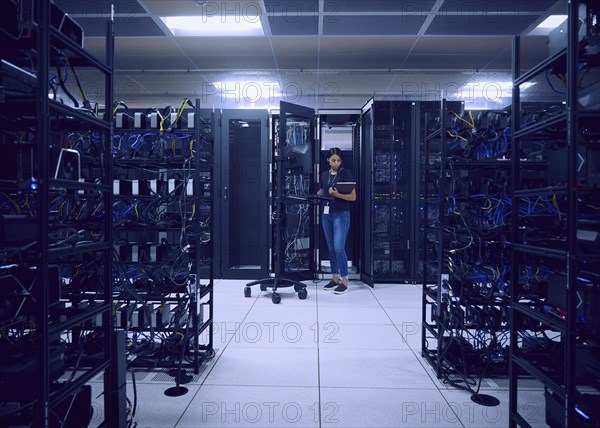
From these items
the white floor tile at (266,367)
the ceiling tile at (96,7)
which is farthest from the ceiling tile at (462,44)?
the white floor tile at (266,367)

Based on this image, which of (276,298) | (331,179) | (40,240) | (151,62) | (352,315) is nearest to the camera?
(40,240)

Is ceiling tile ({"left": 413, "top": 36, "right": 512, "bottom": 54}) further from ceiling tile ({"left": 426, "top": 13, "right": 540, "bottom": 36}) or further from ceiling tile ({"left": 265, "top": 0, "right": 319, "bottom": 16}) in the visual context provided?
ceiling tile ({"left": 265, "top": 0, "right": 319, "bottom": 16})

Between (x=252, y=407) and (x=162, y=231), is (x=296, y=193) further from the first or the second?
(x=252, y=407)

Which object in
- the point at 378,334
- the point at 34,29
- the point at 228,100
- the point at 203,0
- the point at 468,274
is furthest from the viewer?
the point at 228,100

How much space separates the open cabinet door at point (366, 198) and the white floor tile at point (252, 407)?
281 cm

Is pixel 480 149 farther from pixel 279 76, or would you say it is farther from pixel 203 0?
pixel 279 76

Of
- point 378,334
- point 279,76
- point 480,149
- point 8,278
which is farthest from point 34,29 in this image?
point 279,76

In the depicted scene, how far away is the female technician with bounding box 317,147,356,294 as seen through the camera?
447 centimetres

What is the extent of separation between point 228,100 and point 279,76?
3.58 feet

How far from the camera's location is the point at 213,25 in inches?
176

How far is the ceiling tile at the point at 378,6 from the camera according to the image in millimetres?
3798

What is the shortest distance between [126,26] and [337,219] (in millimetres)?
3268

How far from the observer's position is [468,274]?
7.37 feet

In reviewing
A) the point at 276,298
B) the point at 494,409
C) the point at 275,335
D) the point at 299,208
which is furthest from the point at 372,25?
the point at 494,409
